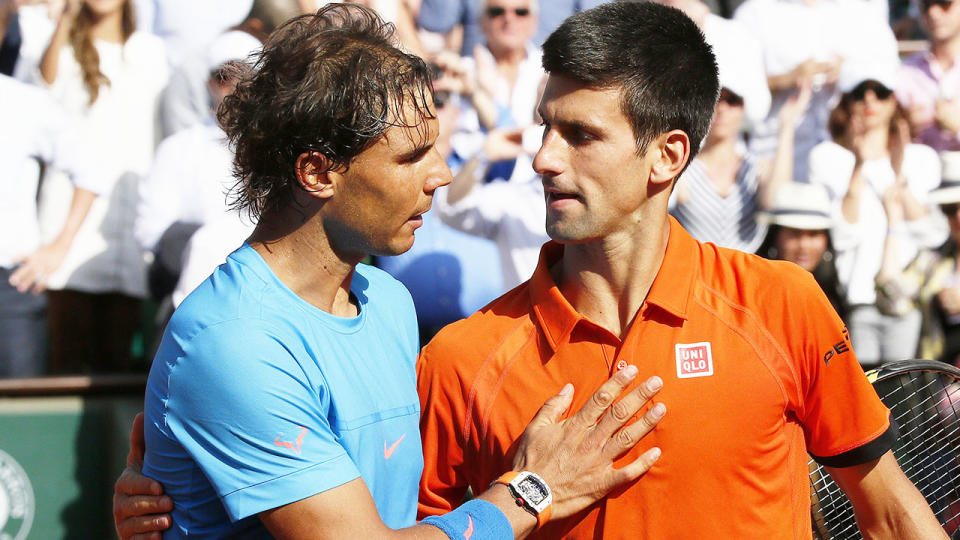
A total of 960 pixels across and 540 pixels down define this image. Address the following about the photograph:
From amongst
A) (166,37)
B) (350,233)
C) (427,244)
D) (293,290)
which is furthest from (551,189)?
(166,37)

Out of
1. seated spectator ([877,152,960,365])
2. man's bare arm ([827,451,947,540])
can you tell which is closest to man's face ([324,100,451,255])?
man's bare arm ([827,451,947,540])

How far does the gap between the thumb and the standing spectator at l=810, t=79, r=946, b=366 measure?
9.78 feet

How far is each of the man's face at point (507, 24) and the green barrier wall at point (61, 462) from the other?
2355 millimetres

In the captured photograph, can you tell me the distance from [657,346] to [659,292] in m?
0.13

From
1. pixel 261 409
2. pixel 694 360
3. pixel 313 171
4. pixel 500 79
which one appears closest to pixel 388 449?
pixel 261 409

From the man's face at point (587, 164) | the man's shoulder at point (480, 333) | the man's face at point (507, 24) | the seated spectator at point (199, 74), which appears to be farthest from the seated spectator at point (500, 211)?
the man's face at point (587, 164)

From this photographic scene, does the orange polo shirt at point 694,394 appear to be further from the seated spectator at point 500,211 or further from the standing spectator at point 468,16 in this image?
the standing spectator at point 468,16

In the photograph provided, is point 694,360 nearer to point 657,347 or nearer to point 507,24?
point 657,347

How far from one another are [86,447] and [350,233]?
2991mm

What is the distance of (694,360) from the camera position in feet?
A: 7.49

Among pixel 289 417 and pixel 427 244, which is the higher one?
pixel 289 417

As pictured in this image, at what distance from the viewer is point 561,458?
86.1 inches

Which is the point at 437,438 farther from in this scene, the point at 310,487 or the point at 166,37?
the point at 166,37

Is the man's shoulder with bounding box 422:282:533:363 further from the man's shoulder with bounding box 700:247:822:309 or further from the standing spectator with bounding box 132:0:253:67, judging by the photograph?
the standing spectator with bounding box 132:0:253:67
